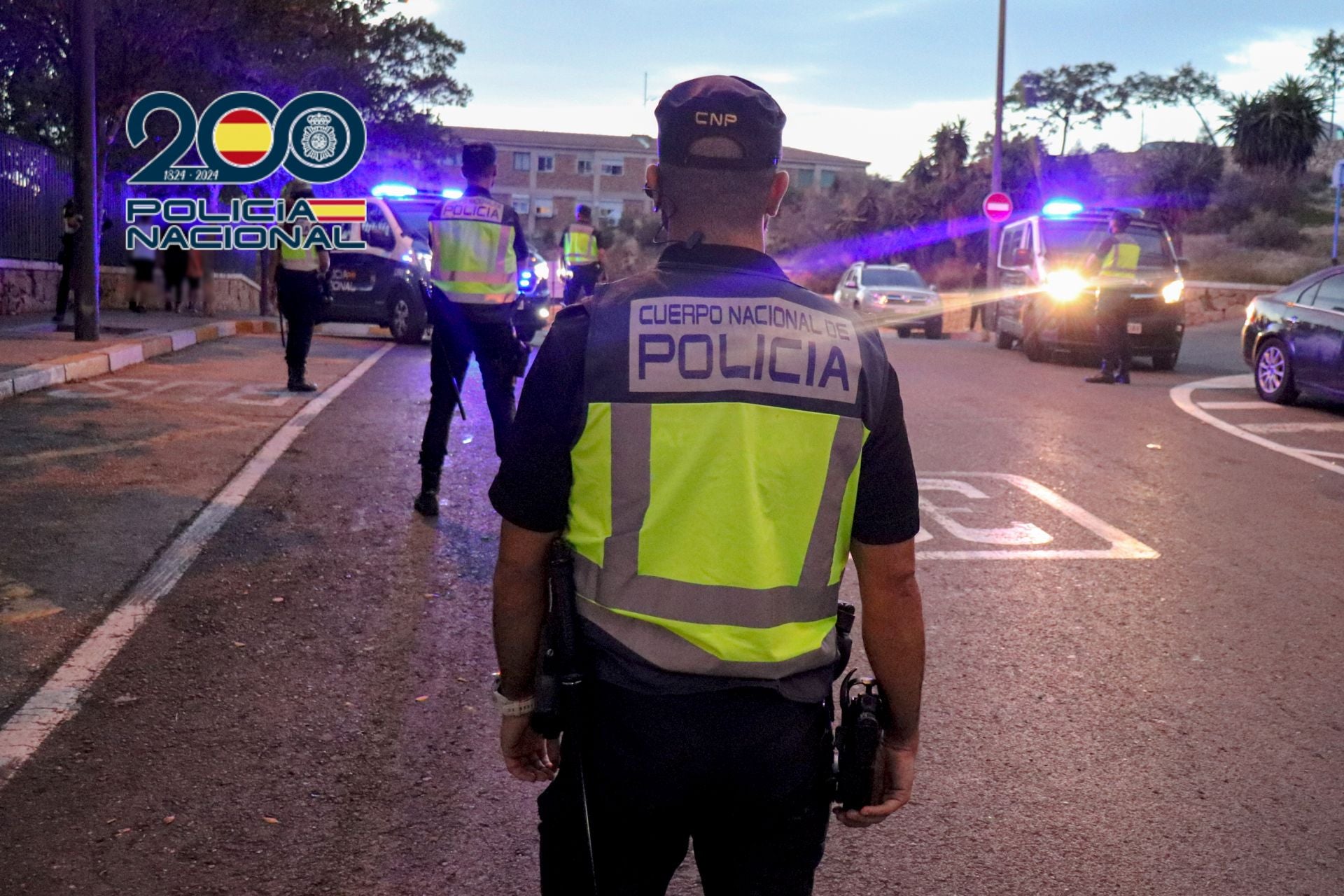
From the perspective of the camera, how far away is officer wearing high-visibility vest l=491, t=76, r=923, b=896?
6.53 feet

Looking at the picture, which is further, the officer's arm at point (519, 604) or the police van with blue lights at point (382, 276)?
the police van with blue lights at point (382, 276)

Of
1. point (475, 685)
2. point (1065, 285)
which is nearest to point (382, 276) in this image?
point (1065, 285)

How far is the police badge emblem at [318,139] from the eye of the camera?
23875 mm

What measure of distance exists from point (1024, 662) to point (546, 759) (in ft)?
11.2

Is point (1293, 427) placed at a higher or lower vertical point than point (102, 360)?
lower

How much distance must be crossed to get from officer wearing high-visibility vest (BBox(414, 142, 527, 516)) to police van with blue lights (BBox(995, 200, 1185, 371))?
10.6m

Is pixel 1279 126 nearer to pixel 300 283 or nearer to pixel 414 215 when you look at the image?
pixel 414 215

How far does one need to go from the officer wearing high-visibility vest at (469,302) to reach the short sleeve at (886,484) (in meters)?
5.39

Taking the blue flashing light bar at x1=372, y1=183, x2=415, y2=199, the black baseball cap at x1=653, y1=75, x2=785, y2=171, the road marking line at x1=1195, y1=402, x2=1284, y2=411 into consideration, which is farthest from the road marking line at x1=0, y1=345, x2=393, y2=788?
the road marking line at x1=1195, y1=402, x2=1284, y2=411

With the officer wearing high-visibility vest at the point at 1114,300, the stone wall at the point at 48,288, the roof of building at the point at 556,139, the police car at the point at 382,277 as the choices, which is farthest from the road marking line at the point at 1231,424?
the roof of building at the point at 556,139

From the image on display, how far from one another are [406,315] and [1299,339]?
36.2 feet

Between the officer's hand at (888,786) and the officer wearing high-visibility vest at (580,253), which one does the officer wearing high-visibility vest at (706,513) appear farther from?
the officer wearing high-visibility vest at (580,253)

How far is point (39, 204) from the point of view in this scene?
21.9 m

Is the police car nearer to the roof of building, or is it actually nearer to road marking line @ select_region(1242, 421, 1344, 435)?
road marking line @ select_region(1242, 421, 1344, 435)
